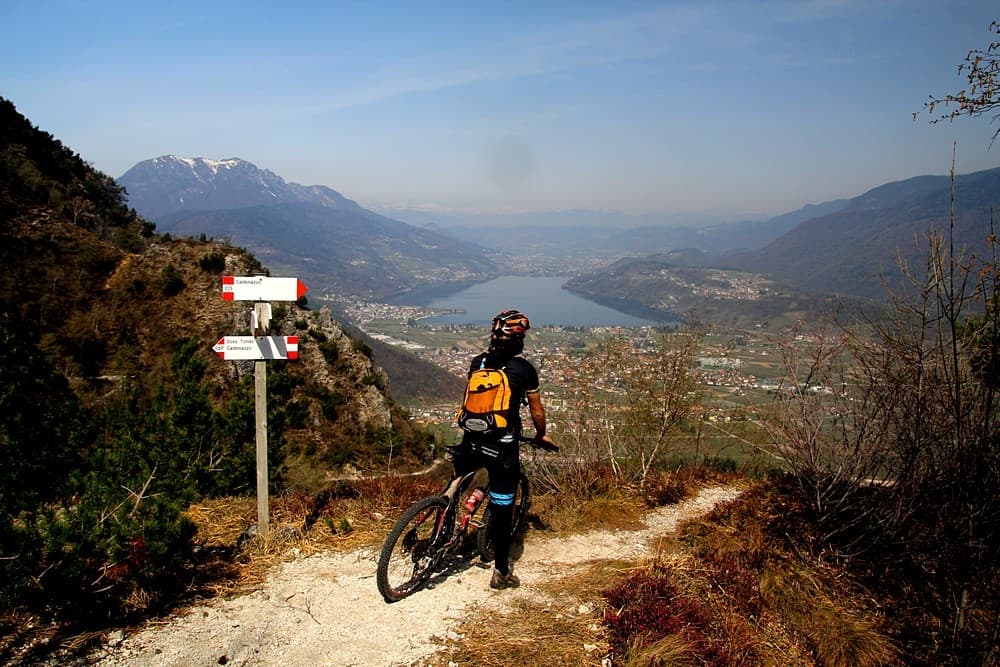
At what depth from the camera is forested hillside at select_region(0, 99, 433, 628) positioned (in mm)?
3650

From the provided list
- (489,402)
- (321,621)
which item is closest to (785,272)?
(489,402)

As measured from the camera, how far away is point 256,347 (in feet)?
15.9

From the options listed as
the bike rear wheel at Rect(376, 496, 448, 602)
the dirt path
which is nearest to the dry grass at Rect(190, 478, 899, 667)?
the dirt path

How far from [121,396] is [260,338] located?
30.1ft

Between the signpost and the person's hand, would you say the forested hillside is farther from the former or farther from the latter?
the person's hand

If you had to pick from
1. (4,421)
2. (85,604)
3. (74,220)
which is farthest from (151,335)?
(85,604)

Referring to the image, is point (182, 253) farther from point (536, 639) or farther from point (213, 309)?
point (536, 639)

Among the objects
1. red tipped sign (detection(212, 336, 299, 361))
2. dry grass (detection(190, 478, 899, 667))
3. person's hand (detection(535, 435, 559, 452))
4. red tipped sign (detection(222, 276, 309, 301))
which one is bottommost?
dry grass (detection(190, 478, 899, 667))

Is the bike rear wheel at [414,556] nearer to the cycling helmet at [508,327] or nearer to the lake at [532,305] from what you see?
the cycling helmet at [508,327]

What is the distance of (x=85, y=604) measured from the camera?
3.64m

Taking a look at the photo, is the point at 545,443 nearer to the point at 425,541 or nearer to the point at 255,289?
the point at 425,541

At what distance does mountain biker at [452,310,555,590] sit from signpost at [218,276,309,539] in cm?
177

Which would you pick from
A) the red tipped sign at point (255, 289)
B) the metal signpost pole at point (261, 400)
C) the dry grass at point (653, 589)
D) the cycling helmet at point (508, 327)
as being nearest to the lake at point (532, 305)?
the dry grass at point (653, 589)

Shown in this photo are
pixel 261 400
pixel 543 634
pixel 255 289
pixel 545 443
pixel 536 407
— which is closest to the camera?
pixel 543 634
